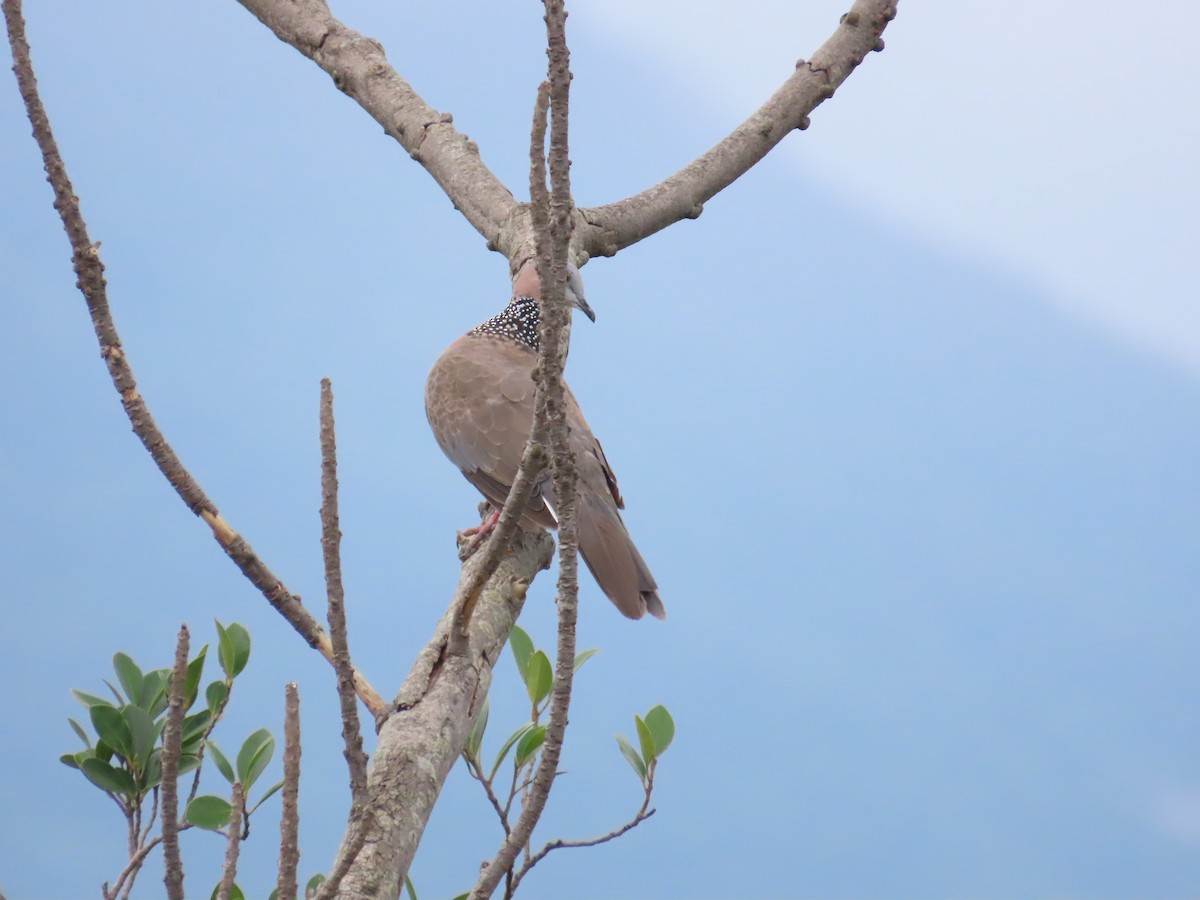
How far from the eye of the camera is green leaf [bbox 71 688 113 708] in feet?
6.80

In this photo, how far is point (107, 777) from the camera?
204 cm

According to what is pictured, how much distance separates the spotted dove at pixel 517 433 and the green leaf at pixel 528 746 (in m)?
0.39

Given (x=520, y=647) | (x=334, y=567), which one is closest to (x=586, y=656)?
(x=520, y=647)

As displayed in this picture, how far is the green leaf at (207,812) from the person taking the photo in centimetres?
194

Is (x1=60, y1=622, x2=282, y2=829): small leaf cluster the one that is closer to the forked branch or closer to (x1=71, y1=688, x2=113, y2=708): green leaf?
(x1=71, y1=688, x2=113, y2=708): green leaf

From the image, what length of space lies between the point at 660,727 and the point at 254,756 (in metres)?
0.80

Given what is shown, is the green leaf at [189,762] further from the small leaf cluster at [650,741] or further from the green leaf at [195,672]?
the small leaf cluster at [650,741]

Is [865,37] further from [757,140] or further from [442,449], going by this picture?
[442,449]

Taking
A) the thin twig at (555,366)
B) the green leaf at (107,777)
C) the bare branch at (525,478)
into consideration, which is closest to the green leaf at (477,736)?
the green leaf at (107,777)

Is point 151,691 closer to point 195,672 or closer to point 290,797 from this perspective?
point 195,672

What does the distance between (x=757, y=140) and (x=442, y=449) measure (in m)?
1.37

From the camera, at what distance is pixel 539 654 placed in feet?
8.06

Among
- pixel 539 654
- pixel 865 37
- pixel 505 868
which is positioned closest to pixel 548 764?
pixel 505 868

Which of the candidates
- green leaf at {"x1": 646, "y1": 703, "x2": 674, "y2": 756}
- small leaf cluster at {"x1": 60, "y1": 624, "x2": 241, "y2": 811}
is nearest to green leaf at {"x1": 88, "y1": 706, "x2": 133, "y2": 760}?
small leaf cluster at {"x1": 60, "y1": 624, "x2": 241, "y2": 811}
